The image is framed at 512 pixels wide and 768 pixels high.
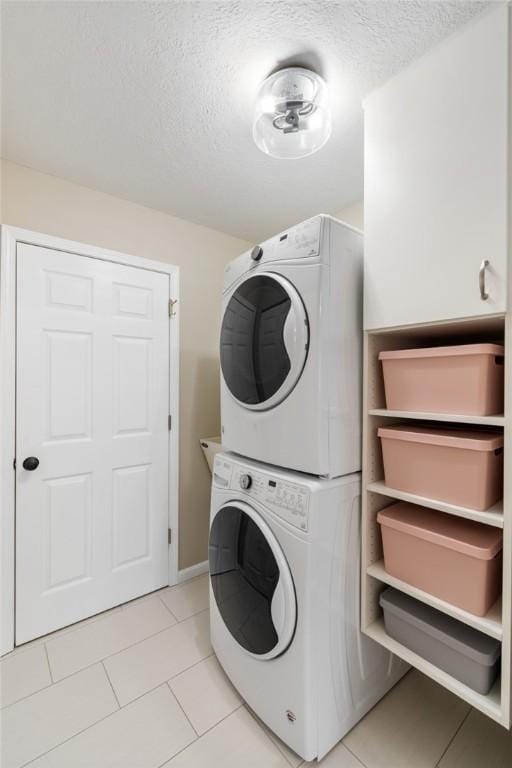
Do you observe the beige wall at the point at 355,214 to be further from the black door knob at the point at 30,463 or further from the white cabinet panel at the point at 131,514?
the black door knob at the point at 30,463

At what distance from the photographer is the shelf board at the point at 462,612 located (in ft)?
3.00

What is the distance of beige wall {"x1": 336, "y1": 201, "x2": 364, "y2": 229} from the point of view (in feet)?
6.79

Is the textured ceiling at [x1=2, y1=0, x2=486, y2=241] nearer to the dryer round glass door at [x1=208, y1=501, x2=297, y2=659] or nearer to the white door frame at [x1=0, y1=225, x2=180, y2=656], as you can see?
the white door frame at [x1=0, y1=225, x2=180, y2=656]

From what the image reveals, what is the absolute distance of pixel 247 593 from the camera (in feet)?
4.20

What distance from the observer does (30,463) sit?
5.54 feet

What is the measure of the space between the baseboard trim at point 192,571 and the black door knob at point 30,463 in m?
1.16

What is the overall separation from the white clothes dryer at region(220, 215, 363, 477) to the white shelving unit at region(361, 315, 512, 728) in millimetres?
70

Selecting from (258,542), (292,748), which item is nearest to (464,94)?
(258,542)

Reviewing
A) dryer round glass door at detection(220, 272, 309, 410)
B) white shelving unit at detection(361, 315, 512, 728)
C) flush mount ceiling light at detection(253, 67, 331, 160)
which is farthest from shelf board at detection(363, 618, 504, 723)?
flush mount ceiling light at detection(253, 67, 331, 160)

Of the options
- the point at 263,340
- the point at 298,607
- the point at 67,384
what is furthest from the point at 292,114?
the point at 298,607

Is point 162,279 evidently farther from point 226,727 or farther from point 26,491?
point 226,727

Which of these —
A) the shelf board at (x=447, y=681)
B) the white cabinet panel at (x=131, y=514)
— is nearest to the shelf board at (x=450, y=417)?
the shelf board at (x=447, y=681)

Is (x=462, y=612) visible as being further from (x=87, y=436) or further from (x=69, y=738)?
(x=87, y=436)

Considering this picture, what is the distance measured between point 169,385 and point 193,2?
5.57 ft
